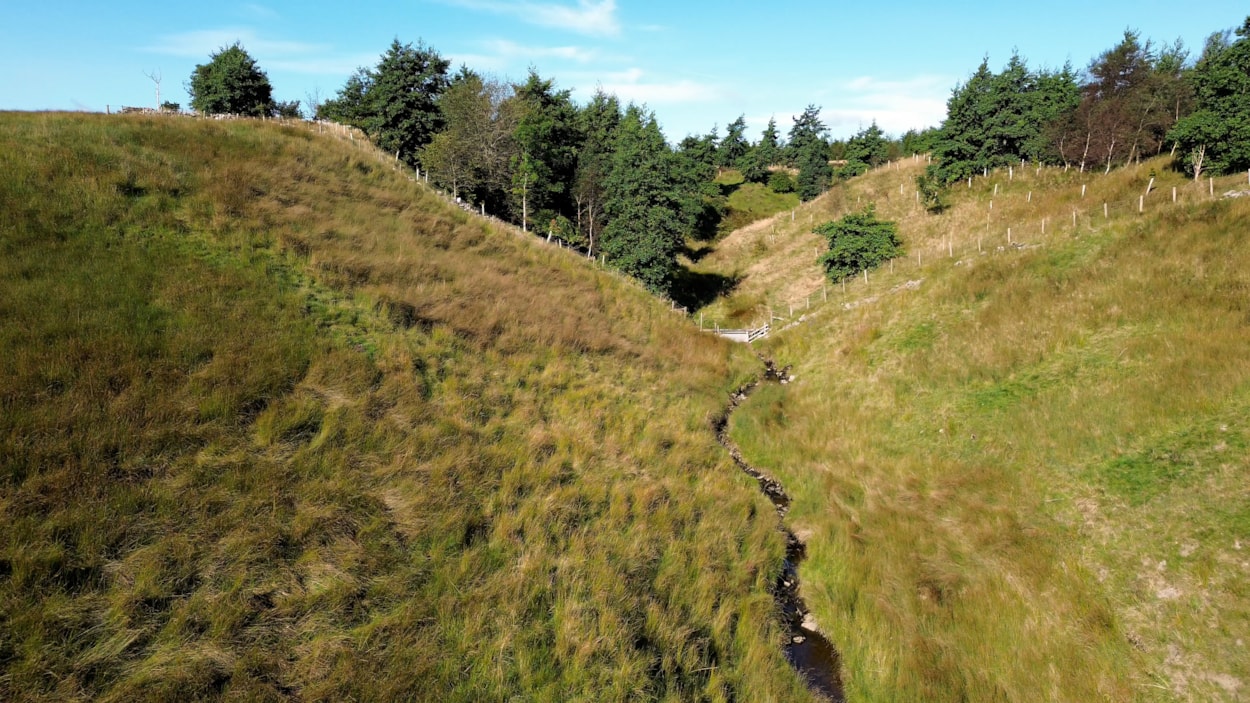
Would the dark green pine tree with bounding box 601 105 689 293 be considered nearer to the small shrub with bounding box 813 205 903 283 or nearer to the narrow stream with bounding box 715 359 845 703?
the small shrub with bounding box 813 205 903 283

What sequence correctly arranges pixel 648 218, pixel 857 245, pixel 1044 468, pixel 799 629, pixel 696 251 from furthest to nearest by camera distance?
pixel 696 251 → pixel 648 218 → pixel 857 245 → pixel 1044 468 → pixel 799 629

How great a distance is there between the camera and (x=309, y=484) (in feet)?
29.8

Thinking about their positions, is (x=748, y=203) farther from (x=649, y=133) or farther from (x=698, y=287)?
(x=649, y=133)

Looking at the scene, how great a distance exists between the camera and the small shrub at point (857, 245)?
38.2 metres

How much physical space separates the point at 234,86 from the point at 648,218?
39623 millimetres

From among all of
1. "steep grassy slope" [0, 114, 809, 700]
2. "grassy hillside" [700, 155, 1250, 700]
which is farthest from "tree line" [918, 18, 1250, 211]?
"steep grassy slope" [0, 114, 809, 700]

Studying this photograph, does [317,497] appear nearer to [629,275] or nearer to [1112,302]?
[1112,302]

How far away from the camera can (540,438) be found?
13539 mm

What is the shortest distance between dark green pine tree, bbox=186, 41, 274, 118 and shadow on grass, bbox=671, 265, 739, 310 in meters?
40.5

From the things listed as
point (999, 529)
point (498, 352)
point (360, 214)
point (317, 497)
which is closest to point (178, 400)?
point (317, 497)

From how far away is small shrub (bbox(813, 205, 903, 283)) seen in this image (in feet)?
125

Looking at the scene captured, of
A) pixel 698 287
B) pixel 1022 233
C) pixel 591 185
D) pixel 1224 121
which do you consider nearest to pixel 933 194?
pixel 1022 233

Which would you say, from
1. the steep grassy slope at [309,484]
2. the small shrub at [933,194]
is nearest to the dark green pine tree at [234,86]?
the steep grassy slope at [309,484]

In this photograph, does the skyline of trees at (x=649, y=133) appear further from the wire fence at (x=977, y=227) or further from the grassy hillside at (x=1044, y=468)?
the grassy hillside at (x=1044, y=468)
